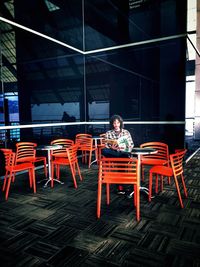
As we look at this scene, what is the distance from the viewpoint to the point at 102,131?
697cm

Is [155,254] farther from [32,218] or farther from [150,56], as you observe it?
[150,56]

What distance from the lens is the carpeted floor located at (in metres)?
1.87

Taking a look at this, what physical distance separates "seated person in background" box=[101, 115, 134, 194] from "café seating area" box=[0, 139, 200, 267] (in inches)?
25.0

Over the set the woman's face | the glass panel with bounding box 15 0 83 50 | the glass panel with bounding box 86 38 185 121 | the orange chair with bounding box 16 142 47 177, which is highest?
the glass panel with bounding box 15 0 83 50

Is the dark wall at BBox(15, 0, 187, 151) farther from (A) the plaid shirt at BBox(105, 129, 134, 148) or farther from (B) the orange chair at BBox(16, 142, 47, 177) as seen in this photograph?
(A) the plaid shirt at BBox(105, 129, 134, 148)

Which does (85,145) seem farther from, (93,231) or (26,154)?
(93,231)

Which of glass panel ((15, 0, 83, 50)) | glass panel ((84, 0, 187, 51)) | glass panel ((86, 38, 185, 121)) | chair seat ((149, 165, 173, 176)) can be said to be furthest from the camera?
glass panel ((84, 0, 187, 51))

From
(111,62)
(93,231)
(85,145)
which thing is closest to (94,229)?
(93,231)

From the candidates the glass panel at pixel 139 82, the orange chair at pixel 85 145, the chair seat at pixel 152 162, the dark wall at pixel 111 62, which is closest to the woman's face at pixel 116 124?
the chair seat at pixel 152 162

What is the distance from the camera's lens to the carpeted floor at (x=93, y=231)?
6.14ft

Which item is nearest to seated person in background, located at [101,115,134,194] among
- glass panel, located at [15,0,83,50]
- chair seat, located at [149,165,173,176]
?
chair seat, located at [149,165,173,176]

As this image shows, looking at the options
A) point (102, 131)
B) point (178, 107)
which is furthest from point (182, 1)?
point (102, 131)

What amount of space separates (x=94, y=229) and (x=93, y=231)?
0.04 meters

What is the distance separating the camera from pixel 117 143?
3.34m
